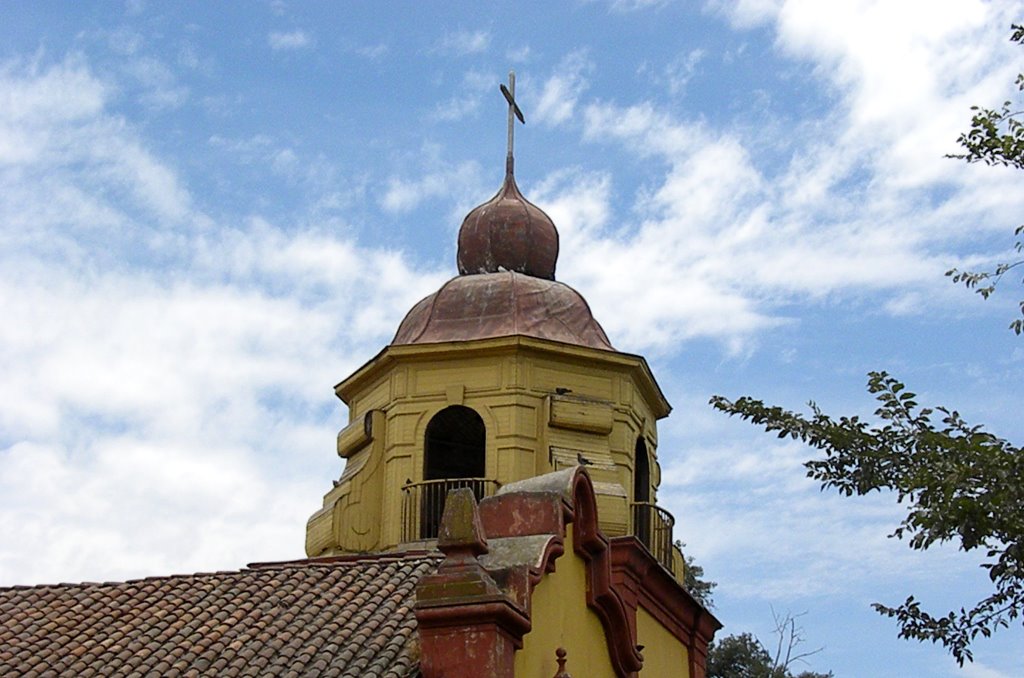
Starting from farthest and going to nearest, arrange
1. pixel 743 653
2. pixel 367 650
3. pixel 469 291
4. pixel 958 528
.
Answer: pixel 743 653 → pixel 469 291 → pixel 367 650 → pixel 958 528

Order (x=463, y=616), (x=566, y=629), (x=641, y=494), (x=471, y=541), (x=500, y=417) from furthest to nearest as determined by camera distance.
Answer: (x=641, y=494) → (x=500, y=417) → (x=566, y=629) → (x=471, y=541) → (x=463, y=616)

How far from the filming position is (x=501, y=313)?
18.5m

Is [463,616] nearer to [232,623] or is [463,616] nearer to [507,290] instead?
[232,623]

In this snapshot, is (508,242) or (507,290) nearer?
(507,290)

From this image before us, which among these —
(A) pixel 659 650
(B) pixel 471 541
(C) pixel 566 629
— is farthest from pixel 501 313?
(B) pixel 471 541

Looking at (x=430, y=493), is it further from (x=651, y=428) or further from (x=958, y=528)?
(x=958, y=528)

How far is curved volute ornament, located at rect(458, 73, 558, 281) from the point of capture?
64.7 ft

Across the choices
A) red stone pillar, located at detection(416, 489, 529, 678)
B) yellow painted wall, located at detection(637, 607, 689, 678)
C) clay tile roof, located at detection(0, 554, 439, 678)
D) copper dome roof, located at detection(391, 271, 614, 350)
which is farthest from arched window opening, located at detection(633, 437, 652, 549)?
red stone pillar, located at detection(416, 489, 529, 678)

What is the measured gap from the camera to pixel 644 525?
18.3 m

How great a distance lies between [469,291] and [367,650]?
668cm

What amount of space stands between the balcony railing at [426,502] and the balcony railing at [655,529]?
1.77 m

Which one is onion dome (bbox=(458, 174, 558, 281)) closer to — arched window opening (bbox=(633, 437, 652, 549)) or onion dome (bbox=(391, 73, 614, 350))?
onion dome (bbox=(391, 73, 614, 350))

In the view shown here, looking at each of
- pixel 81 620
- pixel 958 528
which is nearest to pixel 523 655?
pixel 958 528

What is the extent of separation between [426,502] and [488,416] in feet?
3.74
